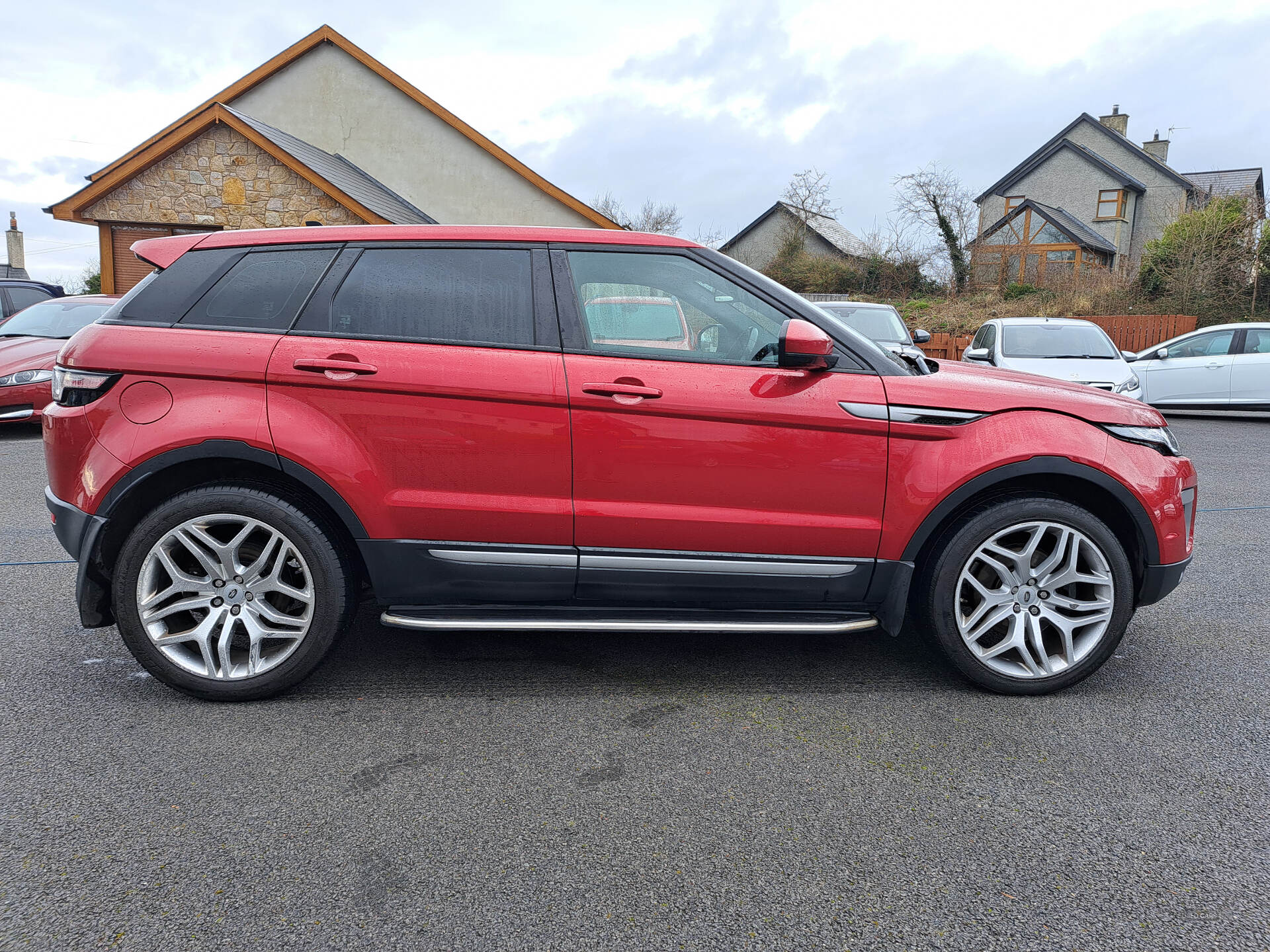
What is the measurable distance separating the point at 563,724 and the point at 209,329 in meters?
1.94

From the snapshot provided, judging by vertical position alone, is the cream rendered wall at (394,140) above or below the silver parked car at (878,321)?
above

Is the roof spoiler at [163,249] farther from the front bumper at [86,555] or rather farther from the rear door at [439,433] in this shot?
the front bumper at [86,555]

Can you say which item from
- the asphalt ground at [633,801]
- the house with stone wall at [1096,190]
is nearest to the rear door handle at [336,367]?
the asphalt ground at [633,801]

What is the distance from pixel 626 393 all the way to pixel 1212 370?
1376cm

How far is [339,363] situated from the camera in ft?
10.1

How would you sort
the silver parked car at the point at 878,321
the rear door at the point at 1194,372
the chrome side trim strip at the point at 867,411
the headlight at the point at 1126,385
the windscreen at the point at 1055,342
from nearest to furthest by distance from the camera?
the chrome side trim strip at the point at 867,411 < the headlight at the point at 1126,385 < the silver parked car at the point at 878,321 < the windscreen at the point at 1055,342 < the rear door at the point at 1194,372

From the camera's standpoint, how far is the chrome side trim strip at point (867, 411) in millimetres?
3115

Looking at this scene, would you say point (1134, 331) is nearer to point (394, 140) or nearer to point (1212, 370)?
point (1212, 370)

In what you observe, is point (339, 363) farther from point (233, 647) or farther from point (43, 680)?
point (43, 680)

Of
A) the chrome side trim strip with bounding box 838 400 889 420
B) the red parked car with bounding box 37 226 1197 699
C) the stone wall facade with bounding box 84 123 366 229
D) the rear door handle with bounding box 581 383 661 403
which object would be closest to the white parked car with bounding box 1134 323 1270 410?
the red parked car with bounding box 37 226 1197 699

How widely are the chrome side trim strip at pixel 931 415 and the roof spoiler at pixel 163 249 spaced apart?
274 centimetres

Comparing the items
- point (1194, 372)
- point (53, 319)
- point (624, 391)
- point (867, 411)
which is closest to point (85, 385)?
point (624, 391)

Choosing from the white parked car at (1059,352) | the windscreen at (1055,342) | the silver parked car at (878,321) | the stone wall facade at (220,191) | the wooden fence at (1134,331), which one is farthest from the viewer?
the wooden fence at (1134,331)

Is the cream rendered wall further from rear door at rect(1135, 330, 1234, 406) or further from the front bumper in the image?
the front bumper
